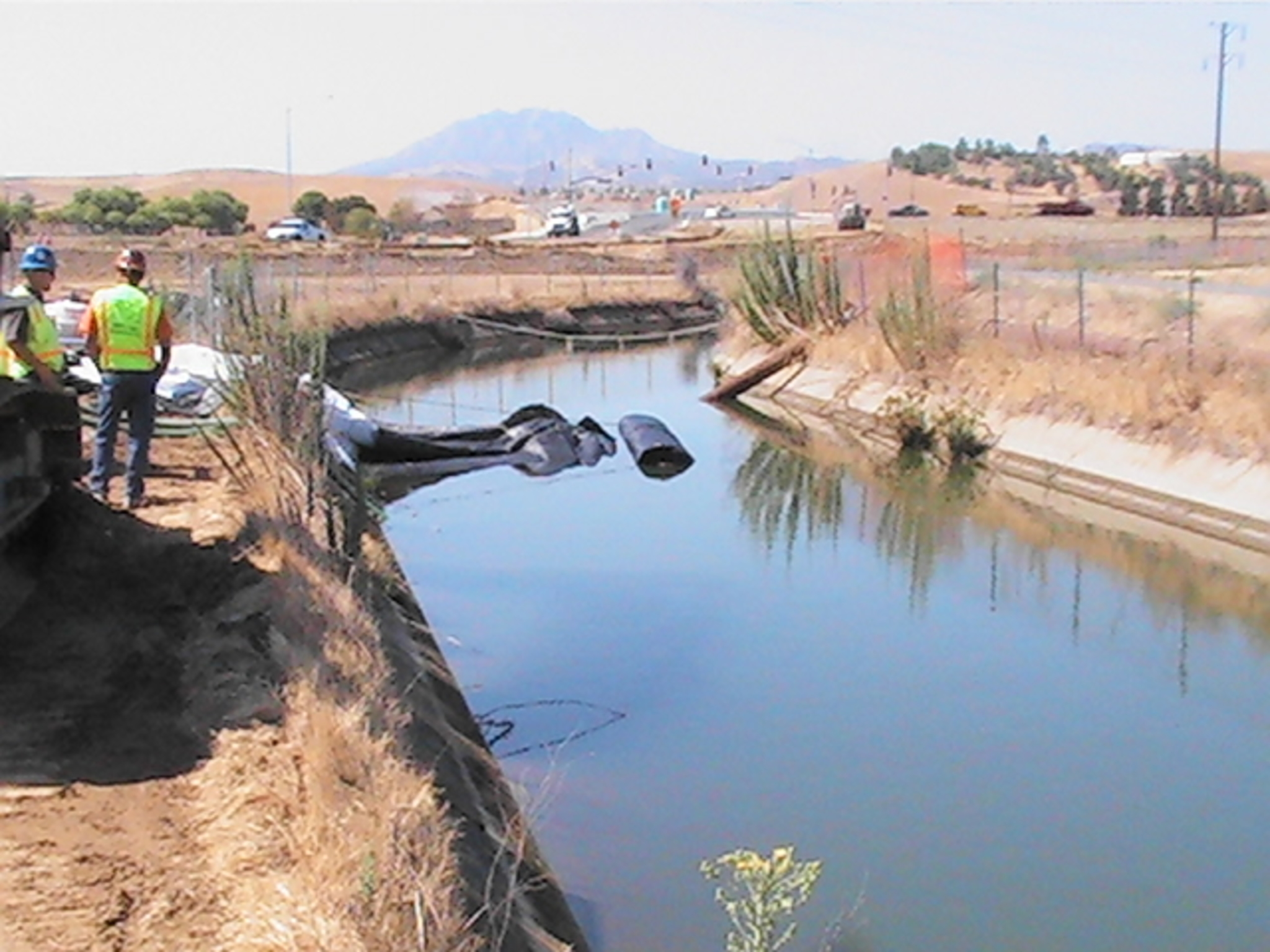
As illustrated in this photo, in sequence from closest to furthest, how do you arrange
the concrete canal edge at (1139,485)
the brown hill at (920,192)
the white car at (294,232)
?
the concrete canal edge at (1139,485), the white car at (294,232), the brown hill at (920,192)

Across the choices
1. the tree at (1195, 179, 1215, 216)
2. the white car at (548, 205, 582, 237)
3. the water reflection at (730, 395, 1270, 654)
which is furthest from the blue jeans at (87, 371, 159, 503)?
the tree at (1195, 179, 1215, 216)

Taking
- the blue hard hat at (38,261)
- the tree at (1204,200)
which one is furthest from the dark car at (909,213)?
the blue hard hat at (38,261)

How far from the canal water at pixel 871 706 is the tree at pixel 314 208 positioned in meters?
73.8

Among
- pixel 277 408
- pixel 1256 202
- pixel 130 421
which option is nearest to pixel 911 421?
pixel 277 408

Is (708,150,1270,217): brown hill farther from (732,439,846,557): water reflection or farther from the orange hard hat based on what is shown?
the orange hard hat

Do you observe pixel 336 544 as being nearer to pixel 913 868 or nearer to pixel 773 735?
pixel 773 735

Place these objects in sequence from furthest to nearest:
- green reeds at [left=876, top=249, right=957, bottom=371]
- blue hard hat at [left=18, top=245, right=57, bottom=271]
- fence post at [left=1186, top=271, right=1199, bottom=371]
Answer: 1. green reeds at [left=876, top=249, right=957, bottom=371]
2. fence post at [left=1186, top=271, right=1199, bottom=371]
3. blue hard hat at [left=18, top=245, right=57, bottom=271]

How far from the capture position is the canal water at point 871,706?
35.6ft

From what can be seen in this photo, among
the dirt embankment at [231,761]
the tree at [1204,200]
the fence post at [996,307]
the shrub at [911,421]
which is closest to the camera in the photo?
the dirt embankment at [231,761]

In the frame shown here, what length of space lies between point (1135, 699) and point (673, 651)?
14.1ft

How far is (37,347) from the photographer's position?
36.4 ft

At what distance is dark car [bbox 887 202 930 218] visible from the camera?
9650 cm

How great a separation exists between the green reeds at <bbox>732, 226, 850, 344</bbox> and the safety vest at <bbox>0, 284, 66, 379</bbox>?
27913 millimetres

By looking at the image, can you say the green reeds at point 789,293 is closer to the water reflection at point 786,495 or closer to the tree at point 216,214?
the water reflection at point 786,495
